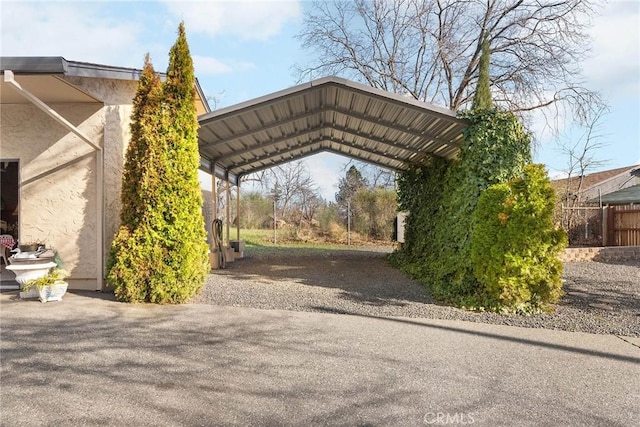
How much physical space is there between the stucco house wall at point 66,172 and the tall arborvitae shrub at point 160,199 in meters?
0.89

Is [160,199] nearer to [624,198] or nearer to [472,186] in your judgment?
[472,186]

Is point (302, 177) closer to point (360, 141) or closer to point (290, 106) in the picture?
point (360, 141)

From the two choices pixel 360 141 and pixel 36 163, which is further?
pixel 360 141

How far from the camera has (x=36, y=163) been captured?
6.90m

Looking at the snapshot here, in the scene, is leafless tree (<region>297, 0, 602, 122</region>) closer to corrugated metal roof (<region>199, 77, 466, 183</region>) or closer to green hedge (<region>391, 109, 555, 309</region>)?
corrugated metal roof (<region>199, 77, 466, 183</region>)

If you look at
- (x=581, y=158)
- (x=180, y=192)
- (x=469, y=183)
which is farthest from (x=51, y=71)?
(x=581, y=158)

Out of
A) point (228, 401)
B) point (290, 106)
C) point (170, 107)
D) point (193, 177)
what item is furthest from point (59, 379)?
point (290, 106)

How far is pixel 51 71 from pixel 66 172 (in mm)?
2040

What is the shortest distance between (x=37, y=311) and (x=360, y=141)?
8650mm

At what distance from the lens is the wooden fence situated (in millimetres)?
14297

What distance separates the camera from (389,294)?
24.0ft

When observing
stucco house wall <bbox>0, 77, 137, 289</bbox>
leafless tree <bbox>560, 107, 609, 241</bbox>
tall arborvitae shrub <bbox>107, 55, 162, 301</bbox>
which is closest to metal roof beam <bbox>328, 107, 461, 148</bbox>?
tall arborvitae shrub <bbox>107, 55, 162, 301</bbox>

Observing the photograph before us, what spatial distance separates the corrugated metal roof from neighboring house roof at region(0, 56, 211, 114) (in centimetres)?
147

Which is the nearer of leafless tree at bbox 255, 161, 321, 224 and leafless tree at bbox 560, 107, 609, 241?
leafless tree at bbox 560, 107, 609, 241
